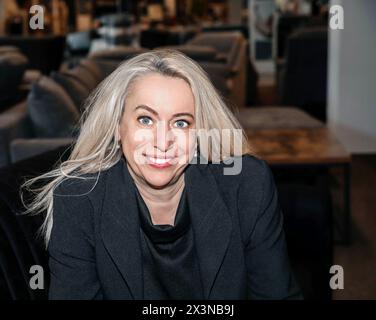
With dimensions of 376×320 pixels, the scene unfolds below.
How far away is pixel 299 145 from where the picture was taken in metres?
3.63

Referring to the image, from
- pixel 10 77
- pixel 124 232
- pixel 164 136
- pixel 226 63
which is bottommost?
pixel 226 63

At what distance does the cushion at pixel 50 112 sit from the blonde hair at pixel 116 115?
1.57 metres

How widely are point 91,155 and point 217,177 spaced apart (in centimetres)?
29

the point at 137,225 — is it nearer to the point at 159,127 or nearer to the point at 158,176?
the point at 158,176

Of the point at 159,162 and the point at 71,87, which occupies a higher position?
the point at 159,162

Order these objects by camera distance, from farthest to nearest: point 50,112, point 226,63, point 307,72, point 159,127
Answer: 1. point 307,72
2. point 226,63
3. point 50,112
4. point 159,127

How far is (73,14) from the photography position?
14.6 m

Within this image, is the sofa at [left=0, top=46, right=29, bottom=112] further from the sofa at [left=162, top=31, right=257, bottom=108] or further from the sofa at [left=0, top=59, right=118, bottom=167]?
the sofa at [left=162, top=31, right=257, bottom=108]

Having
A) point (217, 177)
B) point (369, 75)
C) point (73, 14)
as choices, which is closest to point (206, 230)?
point (217, 177)

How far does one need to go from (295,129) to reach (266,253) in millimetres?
2647

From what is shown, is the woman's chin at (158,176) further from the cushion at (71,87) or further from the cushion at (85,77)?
the cushion at (85,77)

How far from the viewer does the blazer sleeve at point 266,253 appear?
1.53m

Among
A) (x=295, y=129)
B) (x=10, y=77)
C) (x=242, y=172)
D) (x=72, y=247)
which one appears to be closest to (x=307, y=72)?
(x=295, y=129)
